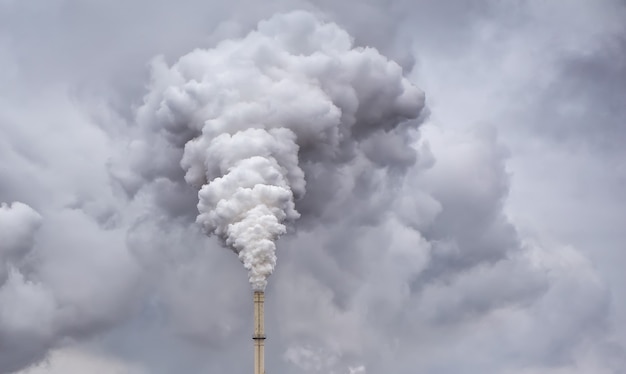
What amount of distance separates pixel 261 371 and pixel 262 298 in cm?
978

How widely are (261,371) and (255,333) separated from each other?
5.42m

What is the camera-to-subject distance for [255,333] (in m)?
111

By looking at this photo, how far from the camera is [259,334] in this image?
111375 mm

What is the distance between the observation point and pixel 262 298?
110812 millimetres

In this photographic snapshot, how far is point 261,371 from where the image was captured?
4451 inches

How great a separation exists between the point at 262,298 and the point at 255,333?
179 inches

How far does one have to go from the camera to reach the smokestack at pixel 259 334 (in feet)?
363

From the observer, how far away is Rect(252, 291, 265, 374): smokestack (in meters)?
110
